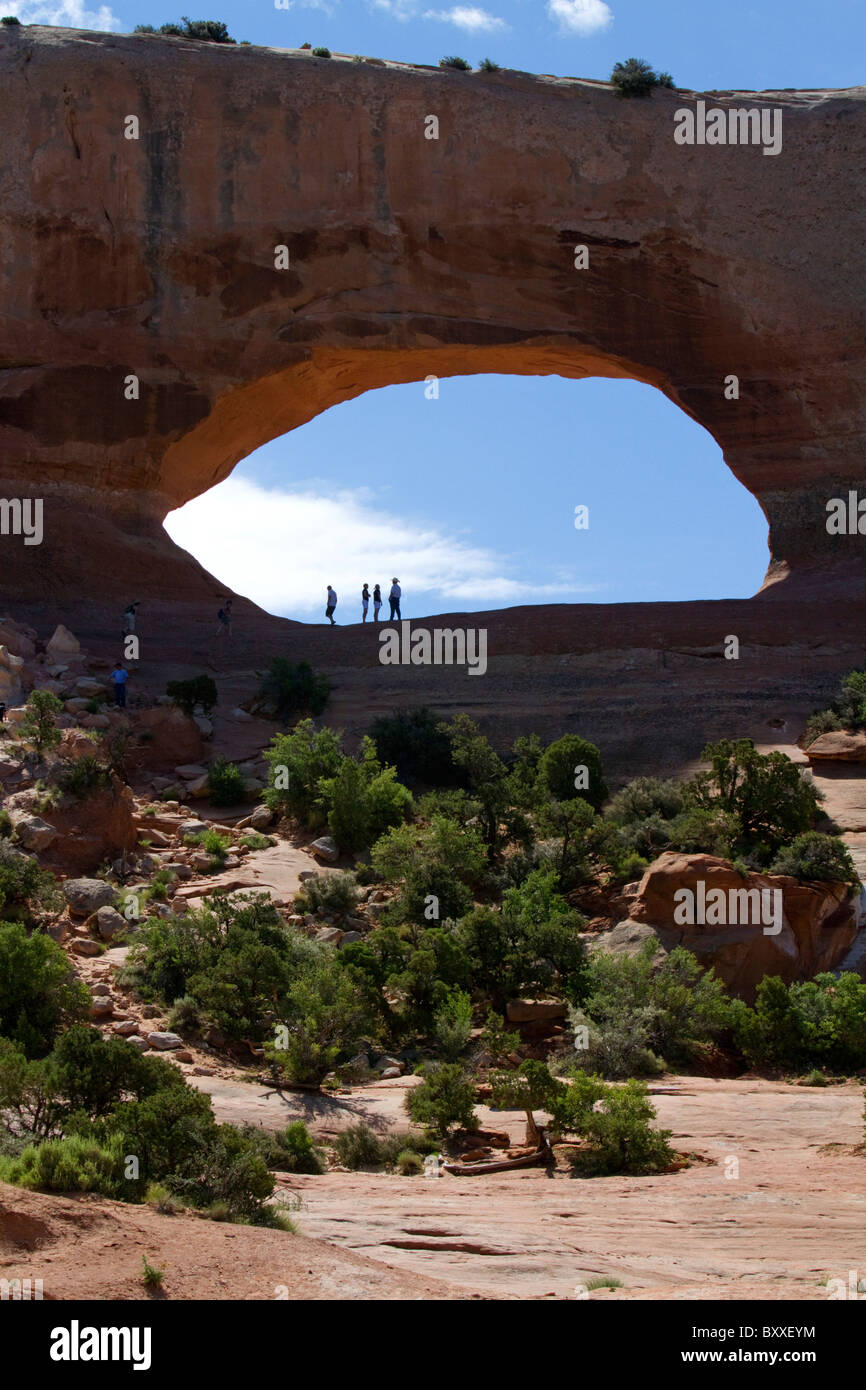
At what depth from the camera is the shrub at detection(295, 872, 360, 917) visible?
16.2 meters

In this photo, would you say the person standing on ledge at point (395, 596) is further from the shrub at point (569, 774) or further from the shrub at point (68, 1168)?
the shrub at point (68, 1168)

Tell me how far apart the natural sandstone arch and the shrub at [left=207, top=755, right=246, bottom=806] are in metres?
9.00

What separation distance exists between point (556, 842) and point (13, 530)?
49.7 ft

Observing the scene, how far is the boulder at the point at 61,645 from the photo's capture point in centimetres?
2383

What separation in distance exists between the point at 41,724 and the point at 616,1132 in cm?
1087

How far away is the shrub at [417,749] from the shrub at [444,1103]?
1028 cm

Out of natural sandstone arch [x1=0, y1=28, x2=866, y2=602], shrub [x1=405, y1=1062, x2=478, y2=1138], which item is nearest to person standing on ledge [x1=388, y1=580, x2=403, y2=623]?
natural sandstone arch [x1=0, y1=28, x2=866, y2=602]

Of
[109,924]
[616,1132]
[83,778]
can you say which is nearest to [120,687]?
[83,778]

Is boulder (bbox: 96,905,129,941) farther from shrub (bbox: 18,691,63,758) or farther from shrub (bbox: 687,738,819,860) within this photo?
shrub (bbox: 687,738,819,860)

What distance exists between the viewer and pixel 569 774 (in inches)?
770

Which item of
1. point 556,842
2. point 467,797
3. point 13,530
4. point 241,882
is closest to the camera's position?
point 241,882
